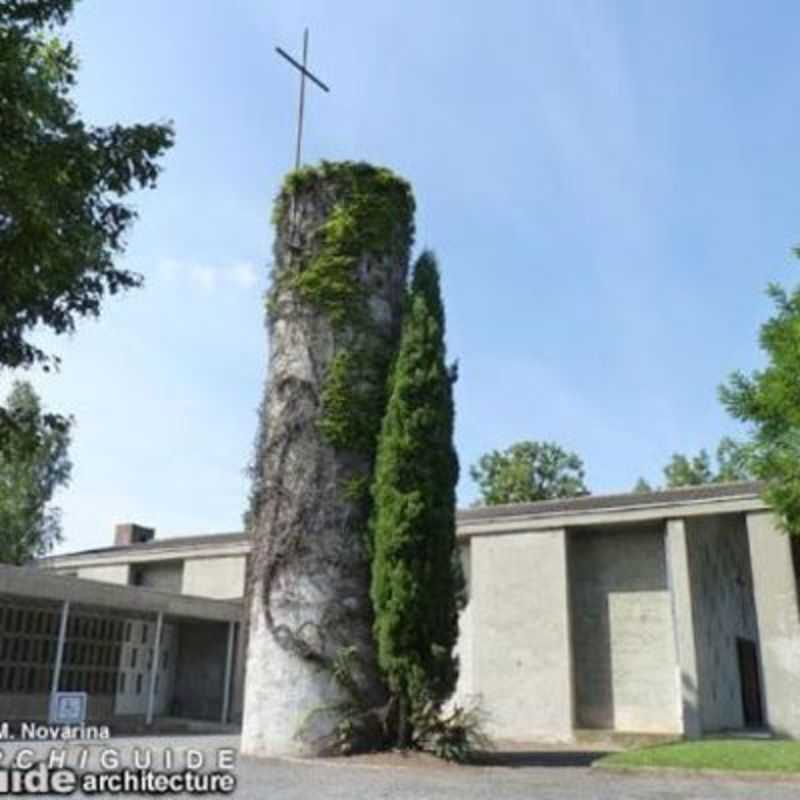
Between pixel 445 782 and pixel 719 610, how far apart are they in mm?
14523

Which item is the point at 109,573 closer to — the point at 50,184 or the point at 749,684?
the point at 749,684

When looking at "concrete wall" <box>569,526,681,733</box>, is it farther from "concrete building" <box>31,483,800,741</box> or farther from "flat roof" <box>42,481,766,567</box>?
"flat roof" <box>42,481,766,567</box>

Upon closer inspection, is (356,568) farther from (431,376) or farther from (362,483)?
(431,376)

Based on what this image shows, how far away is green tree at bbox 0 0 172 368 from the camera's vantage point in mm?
8422

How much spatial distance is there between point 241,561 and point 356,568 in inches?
519

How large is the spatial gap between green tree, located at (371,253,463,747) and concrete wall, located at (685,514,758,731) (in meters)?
8.80

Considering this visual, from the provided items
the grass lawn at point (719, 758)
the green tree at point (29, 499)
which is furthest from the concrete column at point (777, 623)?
the green tree at point (29, 499)

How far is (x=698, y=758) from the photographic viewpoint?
12547 mm

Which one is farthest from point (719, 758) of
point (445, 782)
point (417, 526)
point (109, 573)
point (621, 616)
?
point (109, 573)

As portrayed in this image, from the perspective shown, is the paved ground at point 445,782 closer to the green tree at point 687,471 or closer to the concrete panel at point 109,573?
the concrete panel at point 109,573

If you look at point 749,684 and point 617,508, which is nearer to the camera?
point 617,508

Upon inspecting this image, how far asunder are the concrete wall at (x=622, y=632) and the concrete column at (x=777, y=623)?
2.18 m

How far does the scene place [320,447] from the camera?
1474cm

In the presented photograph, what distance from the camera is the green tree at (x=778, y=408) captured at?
54.9 feet
